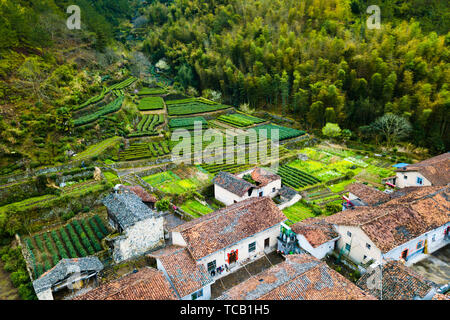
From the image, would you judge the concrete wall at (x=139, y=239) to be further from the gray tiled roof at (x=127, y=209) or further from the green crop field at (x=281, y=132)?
the green crop field at (x=281, y=132)

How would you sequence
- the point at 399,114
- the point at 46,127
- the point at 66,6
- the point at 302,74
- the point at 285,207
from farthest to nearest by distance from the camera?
the point at 66,6 → the point at 302,74 → the point at 399,114 → the point at 46,127 → the point at 285,207

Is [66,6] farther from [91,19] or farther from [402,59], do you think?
[402,59]

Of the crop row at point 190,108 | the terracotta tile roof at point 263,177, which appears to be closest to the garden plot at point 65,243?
the terracotta tile roof at point 263,177

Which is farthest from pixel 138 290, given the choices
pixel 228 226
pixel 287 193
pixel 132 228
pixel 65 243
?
pixel 287 193

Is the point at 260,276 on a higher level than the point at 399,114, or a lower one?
lower

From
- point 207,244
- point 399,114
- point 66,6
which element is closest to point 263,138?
point 399,114
